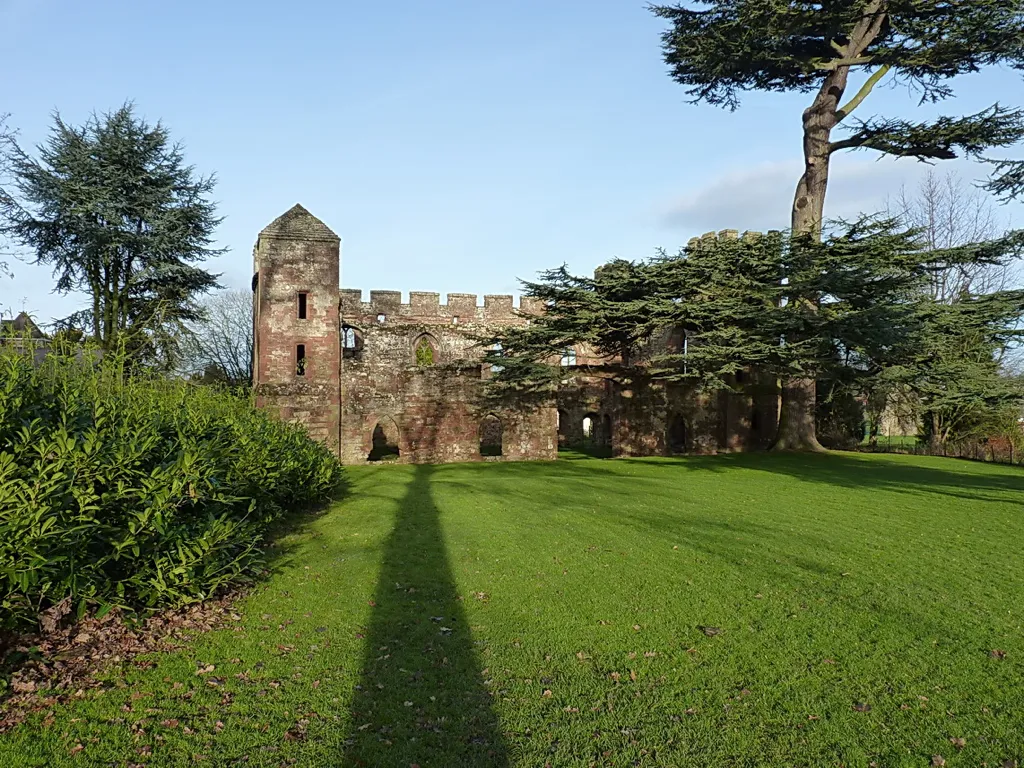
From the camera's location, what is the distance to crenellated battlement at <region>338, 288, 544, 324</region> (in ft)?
99.7

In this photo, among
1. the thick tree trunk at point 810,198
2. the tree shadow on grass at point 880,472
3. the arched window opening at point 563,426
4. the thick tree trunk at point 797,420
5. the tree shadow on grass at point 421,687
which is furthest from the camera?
the arched window opening at point 563,426

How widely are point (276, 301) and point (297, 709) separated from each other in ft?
69.1

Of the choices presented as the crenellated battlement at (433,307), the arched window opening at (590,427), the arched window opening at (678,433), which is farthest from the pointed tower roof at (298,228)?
the arched window opening at (590,427)

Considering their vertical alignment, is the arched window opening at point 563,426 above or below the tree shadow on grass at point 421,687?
above

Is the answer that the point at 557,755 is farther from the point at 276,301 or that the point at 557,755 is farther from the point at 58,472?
the point at 276,301

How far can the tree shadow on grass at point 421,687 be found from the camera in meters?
3.59

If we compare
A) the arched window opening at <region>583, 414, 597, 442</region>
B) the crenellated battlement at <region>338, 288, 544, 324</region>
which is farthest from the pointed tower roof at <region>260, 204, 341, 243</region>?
the arched window opening at <region>583, 414, 597, 442</region>

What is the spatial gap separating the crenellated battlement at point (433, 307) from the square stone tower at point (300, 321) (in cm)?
620

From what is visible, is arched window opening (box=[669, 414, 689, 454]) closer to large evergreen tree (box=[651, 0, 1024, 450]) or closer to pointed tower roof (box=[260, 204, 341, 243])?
large evergreen tree (box=[651, 0, 1024, 450])

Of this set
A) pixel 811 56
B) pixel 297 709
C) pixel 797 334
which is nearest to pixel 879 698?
pixel 297 709

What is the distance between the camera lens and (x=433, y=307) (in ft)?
103

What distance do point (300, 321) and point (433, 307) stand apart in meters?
9.01

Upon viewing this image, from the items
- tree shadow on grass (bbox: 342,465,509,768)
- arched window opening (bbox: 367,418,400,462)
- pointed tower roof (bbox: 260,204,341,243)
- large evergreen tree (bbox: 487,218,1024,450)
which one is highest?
pointed tower roof (bbox: 260,204,341,243)

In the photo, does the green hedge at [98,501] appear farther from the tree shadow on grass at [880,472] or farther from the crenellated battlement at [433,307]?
the crenellated battlement at [433,307]
